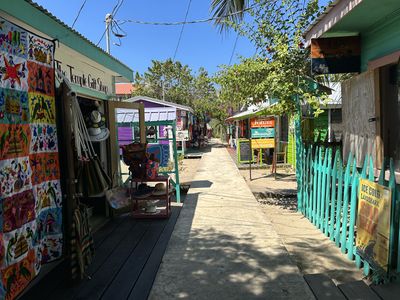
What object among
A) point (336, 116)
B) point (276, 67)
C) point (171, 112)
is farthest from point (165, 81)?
point (276, 67)

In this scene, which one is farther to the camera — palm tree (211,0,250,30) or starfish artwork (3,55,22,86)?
palm tree (211,0,250,30)

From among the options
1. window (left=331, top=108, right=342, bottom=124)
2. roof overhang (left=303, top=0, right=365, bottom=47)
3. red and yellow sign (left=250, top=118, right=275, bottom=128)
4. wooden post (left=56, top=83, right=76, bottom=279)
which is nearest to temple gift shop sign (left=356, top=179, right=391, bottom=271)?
roof overhang (left=303, top=0, right=365, bottom=47)

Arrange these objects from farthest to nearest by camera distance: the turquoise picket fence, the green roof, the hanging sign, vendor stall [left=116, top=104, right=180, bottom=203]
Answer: vendor stall [left=116, top=104, right=180, bottom=203]
the hanging sign
the turquoise picket fence
the green roof

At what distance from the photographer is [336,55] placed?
554 cm

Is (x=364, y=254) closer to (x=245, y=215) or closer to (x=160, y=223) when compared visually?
(x=245, y=215)

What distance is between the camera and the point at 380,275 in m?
3.44

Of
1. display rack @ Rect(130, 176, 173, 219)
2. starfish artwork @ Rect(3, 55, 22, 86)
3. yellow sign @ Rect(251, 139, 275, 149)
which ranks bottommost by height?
display rack @ Rect(130, 176, 173, 219)

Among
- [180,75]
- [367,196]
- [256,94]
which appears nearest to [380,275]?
[367,196]

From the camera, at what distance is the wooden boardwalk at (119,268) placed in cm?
346

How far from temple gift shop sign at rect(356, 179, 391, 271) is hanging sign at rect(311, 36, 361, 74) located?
7.18 ft

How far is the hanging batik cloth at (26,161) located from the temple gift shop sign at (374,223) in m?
3.12

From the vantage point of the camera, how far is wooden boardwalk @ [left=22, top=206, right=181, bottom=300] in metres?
3.46

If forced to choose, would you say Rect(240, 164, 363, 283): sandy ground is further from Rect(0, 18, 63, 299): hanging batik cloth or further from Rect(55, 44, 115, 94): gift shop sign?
Rect(55, 44, 115, 94): gift shop sign

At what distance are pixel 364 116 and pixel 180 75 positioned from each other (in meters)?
30.0
